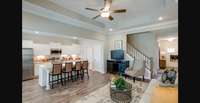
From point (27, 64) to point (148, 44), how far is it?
7063 millimetres

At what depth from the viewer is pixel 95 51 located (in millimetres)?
9227

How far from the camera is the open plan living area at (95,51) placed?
354cm

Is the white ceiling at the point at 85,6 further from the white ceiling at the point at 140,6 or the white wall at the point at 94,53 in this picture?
the white wall at the point at 94,53

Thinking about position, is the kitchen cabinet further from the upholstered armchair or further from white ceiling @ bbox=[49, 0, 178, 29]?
the upholstered armchair

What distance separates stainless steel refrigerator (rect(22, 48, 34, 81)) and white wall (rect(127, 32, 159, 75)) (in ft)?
20.1

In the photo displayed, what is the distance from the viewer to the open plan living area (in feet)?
11.6

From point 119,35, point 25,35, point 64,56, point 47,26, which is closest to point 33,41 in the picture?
point 25,35

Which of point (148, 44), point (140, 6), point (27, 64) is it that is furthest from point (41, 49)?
point (148, 44)

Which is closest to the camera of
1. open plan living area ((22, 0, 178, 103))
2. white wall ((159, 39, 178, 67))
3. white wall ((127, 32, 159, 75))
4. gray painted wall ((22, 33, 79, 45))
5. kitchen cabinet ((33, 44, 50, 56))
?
open plan living area ((22, 0, 178, 103))

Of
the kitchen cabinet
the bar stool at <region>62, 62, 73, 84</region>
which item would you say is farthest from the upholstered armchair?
the kitchen cabinet

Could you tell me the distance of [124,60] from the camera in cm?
765

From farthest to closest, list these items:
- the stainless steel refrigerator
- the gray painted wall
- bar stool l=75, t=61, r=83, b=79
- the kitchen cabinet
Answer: the kitchen cabinet < the gray painted wall < the stainless steel refrigerator < bar stool l=75, t=61, r=83, b=79

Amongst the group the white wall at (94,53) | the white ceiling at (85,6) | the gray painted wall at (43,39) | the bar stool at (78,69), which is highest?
the white ceiling at (85,6)

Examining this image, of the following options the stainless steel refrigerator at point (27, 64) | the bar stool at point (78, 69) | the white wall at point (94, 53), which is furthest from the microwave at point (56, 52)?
the bar stool at point (78, 69)
